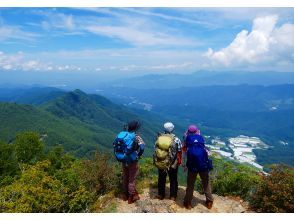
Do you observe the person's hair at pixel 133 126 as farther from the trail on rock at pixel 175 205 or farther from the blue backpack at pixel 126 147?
the trail on rock at pixel 175 205

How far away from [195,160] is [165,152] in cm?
81

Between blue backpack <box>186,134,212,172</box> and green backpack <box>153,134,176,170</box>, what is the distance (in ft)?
1.53

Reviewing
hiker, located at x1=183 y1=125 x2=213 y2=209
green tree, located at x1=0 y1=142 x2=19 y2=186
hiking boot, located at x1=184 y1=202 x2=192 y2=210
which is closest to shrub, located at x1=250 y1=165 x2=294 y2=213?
hiker, located at x1=183 y1=125 x2=213 y2=209

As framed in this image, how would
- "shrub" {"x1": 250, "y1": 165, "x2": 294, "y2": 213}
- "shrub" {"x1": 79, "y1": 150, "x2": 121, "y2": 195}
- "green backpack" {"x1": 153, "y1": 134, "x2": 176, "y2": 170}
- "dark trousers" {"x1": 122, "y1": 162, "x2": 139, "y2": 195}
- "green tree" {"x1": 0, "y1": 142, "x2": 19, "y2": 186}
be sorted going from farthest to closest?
"green tree" {"x1": 0, "y1": 142, "x2": 19, "y2": 186}, "shrub" {"x1": 79, "y1": 150, "x2": 121, "y2": 195}, "dark trousers" {"x1": 122, "y1": 162, "x2": 139, "y2": 195}, "green backpack" {"x1": 153, "y1": 134, "x2": 176, "y2": 170}, "shrub" {"x1": 250, "y1": 165, "x2": 294, "y2": 213}

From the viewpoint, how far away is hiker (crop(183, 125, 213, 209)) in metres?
8.42

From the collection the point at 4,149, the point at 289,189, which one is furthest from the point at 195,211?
the point at 4,149

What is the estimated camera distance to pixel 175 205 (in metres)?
8.84

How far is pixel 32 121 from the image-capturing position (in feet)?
549

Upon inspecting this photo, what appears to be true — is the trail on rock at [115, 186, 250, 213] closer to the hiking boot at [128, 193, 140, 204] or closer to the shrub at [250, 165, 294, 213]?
the hiking boot at [128, 193, 140, 204]

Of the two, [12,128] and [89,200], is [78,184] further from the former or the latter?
[12,128]

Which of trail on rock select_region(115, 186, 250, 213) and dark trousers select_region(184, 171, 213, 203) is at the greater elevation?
dark trousers select_region(184, 171, 213, 203)

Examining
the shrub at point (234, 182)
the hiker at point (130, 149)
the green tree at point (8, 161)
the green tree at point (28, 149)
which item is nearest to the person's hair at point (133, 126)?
the hiker at point (130, 149)

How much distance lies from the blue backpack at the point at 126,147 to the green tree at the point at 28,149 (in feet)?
49.0

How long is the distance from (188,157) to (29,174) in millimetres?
4232
